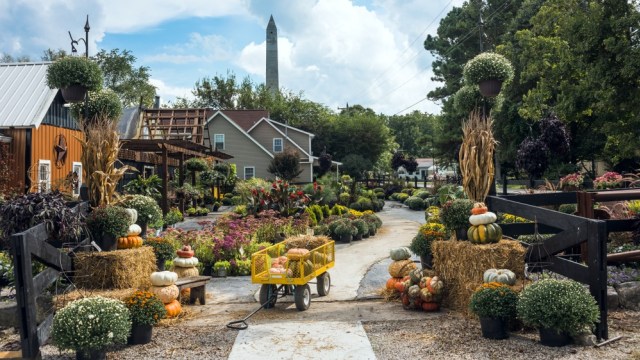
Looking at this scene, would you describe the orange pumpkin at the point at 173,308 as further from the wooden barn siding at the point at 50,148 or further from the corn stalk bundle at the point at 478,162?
the wooden barn siding at the point at 50,148

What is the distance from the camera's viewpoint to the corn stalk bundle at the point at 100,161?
326 inches

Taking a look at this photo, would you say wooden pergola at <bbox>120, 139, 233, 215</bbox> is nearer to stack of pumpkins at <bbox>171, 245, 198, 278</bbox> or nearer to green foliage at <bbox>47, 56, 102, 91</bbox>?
green foliage at <bbox>47, 56, 102, 91</bbox>

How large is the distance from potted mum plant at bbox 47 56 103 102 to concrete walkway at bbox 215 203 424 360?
229 inches

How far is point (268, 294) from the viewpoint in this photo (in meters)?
8.81

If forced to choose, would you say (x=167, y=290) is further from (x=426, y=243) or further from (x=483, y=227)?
(x=426, y=243)

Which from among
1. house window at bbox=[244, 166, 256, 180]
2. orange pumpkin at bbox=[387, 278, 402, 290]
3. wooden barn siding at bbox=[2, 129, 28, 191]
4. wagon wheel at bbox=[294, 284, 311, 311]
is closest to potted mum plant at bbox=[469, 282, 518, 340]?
orange pumpkin at bbox=[387, 278, 402, 290]

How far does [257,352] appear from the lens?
21.5 feet

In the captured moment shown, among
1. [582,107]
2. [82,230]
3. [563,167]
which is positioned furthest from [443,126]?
[82,230]

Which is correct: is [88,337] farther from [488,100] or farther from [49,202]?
[488,100]

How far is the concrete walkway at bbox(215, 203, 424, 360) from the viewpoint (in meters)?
6.54

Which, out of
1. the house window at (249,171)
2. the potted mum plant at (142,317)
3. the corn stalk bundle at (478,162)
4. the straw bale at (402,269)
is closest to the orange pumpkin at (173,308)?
the potted mum plant at (142,317)

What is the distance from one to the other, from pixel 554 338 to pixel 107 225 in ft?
19.2

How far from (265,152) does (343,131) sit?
15818 mm

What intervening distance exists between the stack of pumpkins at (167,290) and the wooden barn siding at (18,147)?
12510 millimetres
